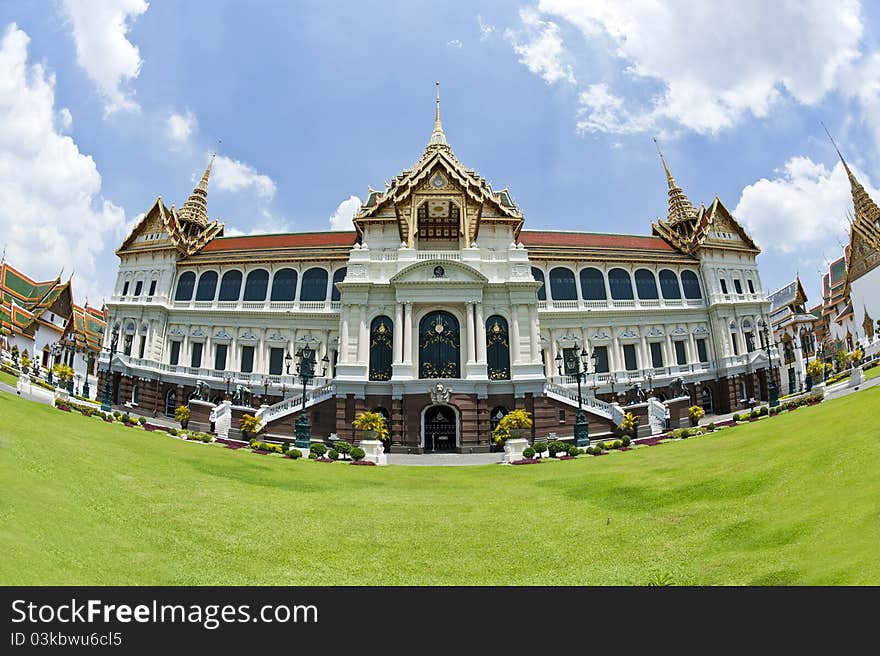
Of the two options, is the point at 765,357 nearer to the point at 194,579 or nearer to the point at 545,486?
the point at 545,486

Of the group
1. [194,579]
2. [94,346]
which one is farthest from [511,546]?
[94,346]

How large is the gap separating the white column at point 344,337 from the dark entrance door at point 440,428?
22.4 ft

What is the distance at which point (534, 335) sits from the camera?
119ft

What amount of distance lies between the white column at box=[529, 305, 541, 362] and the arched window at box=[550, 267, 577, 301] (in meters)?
11.7

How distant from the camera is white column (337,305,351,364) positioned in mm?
35562

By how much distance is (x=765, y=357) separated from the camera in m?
46.2

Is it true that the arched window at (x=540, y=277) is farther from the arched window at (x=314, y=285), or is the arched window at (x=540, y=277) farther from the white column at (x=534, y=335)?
the arched window at (x=314, y=285)

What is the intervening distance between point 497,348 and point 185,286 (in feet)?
108

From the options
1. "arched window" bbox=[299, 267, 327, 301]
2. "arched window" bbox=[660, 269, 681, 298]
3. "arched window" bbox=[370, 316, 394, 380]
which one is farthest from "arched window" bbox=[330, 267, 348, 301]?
"arched window" bbox=[660, 269, 681, 298]

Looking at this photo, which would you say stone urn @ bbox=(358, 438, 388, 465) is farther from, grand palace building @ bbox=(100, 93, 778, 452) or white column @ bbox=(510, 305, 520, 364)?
white column @ bbox=(510, 305, 520, 364)

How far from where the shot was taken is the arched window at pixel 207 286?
50.0 metres

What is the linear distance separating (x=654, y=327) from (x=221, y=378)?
39518 millimetres

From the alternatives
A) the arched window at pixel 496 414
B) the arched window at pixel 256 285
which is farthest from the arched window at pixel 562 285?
the arched window at pixel 256 285

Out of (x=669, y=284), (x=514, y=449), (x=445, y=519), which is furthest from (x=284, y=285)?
(x=445, y=519)
